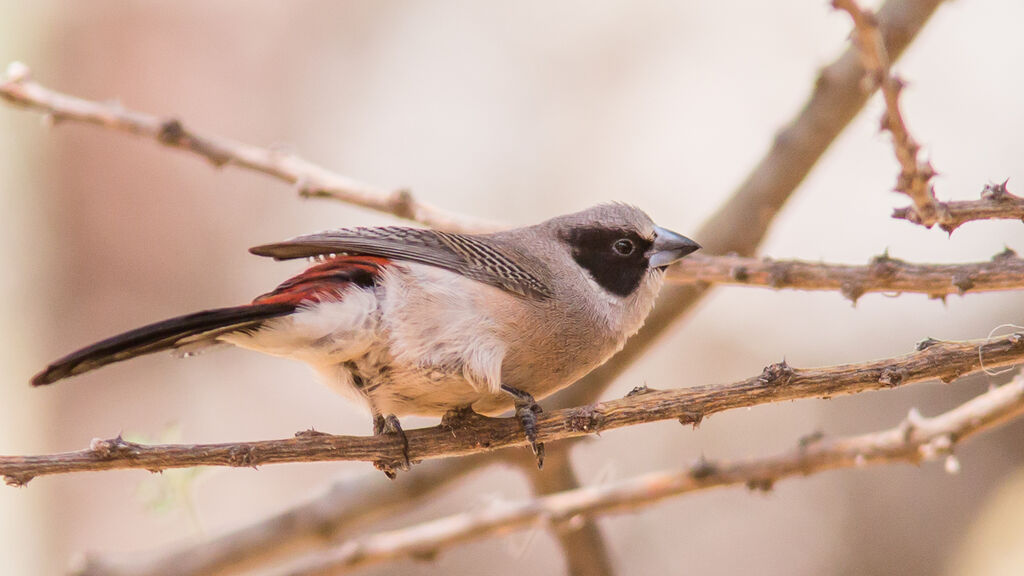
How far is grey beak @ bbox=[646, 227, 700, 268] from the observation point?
4.13 metres

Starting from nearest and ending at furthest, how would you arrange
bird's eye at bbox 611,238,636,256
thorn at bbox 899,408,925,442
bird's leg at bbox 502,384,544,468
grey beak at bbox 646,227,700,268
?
bird's leg at bbox 502,384,544,468
thorn at bbox 899,408,925,442
grey beak at bbox 646,227,700,268
bird's eye at bbox 611,238,636,256

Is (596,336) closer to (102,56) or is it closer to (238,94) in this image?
(238,94)

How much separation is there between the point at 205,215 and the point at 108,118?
319 cm

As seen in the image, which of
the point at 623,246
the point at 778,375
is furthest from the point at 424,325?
the point at 778,375

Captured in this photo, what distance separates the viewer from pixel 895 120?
233 cm

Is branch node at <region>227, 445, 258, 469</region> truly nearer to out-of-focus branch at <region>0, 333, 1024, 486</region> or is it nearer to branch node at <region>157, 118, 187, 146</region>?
out-of-focus branch at <region>0, 333, 1024, 486</region>

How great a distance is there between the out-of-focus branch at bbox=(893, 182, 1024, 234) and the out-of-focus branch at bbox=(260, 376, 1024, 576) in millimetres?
925

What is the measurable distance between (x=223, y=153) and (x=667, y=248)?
210cm

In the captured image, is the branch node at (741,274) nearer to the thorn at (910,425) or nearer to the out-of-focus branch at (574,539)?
the thorn at (910,425)

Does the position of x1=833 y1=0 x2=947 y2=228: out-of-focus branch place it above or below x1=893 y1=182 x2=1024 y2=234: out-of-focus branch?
above

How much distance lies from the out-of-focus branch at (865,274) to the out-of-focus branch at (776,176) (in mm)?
532

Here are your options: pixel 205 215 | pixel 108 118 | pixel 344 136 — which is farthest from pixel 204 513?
pixel 108 118

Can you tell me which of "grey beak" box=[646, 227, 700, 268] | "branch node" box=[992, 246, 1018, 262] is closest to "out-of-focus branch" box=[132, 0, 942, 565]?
"grey beak" box=[646, 227, 700, 268]

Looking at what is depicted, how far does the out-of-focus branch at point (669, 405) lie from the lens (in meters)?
2.79
